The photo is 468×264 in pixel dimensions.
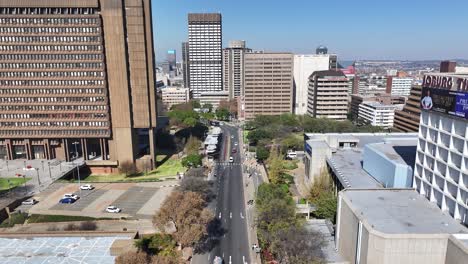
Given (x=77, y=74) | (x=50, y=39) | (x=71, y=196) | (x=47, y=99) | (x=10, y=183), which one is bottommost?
(x=10, y=183)

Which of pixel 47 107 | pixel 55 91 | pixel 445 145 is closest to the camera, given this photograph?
pixel 445 145

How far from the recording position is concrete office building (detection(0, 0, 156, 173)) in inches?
4107

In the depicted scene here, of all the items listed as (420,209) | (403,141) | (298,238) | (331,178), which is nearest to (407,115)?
(403,141)

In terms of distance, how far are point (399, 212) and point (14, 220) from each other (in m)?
79.2

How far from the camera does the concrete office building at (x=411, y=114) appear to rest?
501 feet

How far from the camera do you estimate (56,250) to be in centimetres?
5666

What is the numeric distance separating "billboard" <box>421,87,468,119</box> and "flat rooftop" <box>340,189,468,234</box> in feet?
51.6

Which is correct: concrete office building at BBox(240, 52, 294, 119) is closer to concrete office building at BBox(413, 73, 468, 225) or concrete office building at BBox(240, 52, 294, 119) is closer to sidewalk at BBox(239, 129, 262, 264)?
sidewalk at BBox(239, 129, 262, 264)

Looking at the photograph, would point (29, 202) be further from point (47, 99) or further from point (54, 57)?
point (54, 57)

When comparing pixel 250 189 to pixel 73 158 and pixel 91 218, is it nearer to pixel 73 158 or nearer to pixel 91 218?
pixel 91 218

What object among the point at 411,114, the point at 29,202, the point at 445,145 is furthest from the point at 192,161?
the point at 411,114

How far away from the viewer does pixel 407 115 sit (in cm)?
16025

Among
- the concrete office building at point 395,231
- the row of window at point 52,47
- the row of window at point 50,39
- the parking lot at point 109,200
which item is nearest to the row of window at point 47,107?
the row of window at point 52,47

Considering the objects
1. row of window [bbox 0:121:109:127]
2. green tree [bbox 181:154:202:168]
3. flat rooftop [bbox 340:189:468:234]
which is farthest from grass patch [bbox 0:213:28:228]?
flat rooftop [bbox 340:189:468:234]
